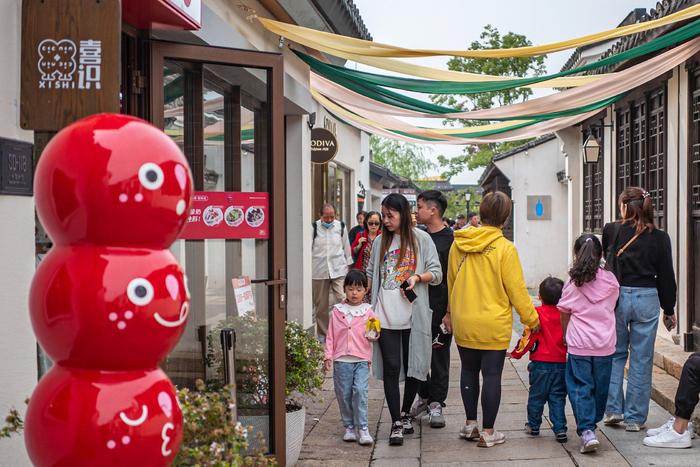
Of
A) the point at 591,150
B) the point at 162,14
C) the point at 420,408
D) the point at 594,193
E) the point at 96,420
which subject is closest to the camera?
the point at 96,420

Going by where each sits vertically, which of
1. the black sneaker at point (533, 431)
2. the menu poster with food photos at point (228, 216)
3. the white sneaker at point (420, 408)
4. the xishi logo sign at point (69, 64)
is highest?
the xishi logo sign at point (69, 64)

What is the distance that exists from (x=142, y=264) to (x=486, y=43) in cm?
3554

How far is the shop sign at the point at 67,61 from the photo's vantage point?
10.3ft

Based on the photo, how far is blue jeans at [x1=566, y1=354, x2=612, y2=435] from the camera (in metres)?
6.06

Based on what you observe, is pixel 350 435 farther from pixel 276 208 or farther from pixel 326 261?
pixel 326 261

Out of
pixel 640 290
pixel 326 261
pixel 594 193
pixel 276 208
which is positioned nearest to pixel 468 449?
pixel 640 290

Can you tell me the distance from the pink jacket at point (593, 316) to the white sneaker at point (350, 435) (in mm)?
1742

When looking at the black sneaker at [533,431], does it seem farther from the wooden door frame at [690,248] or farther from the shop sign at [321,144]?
the shop sign at [321,144]

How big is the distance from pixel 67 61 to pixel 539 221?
20.9m

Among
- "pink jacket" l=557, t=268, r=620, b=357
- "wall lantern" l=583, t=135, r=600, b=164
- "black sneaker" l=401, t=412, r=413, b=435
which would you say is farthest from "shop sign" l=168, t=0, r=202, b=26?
"wall lantern" l=583, t=135, r=600, b=164

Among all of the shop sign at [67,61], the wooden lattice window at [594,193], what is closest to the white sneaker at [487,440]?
the shop sign at [67,61]

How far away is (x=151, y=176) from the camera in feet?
8.13

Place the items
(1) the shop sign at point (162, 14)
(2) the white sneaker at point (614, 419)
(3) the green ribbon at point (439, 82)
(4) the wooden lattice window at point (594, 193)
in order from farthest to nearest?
(4) the wooden lattice window at point (594, 193), (3) the green ribbon at point (439, 82), (2) the white sneaker at point (614, 419), (1) the shop sign at point (162, 14)

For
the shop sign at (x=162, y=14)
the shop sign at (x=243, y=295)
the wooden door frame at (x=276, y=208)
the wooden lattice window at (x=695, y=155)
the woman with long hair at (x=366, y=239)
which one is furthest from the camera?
the woman with long hair at (x=366, y=239)
